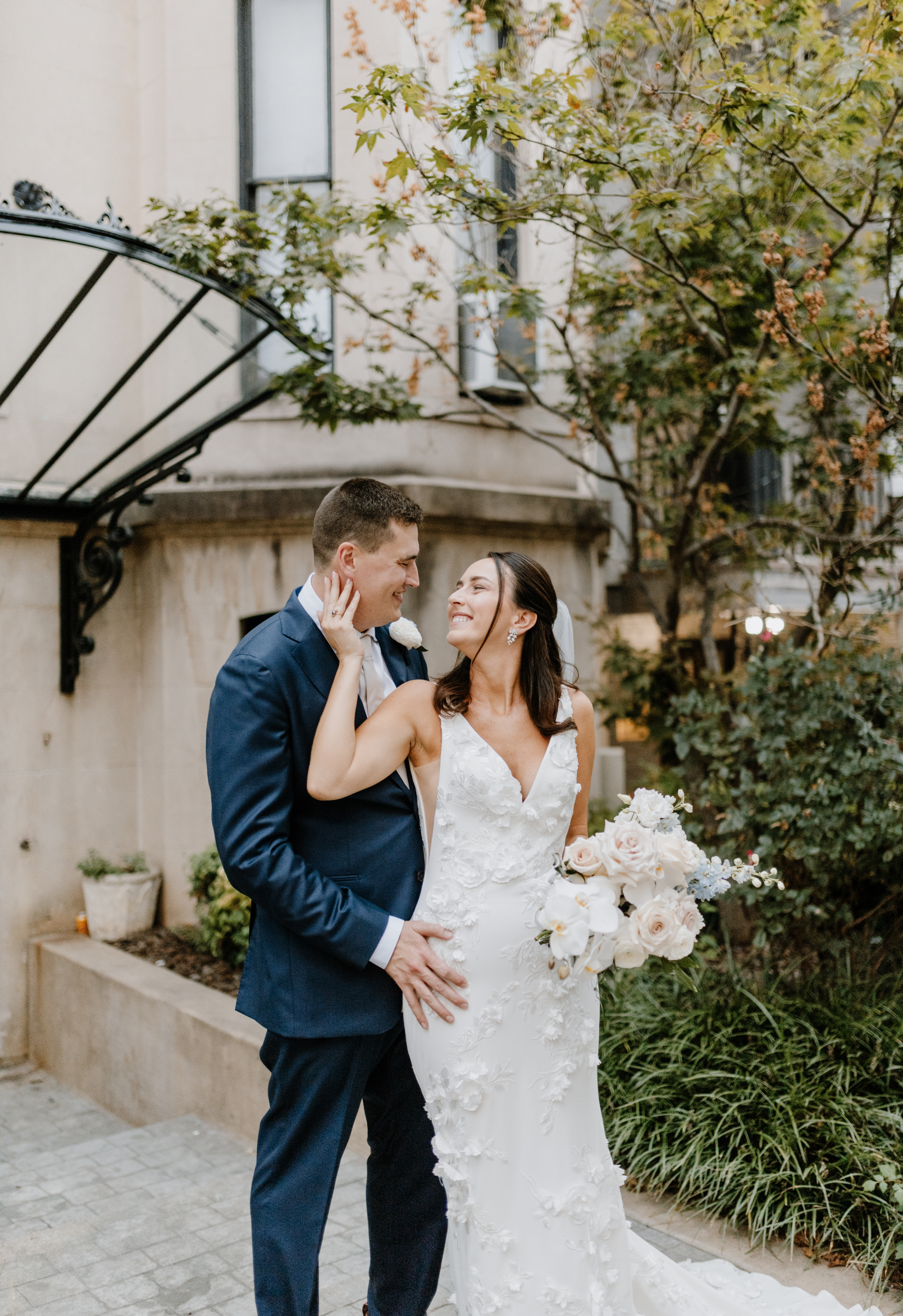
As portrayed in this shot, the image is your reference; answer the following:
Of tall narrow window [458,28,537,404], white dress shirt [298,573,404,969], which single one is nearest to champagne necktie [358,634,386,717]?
white dress shirt [298,573,404,969]

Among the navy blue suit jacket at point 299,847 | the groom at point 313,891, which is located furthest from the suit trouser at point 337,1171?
the navy blue suit jacket at point 299,847

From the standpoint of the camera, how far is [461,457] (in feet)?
24.8

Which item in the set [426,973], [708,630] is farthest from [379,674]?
[708,630]

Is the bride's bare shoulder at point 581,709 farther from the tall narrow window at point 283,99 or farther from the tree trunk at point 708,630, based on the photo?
the tall narrow window at point 283,99

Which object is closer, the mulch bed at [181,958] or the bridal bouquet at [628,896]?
the bridal bouquet at [628,896]

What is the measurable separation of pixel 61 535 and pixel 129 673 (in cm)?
111

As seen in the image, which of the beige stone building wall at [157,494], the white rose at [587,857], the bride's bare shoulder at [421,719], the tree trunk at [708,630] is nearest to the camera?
the white rose at [587,857]

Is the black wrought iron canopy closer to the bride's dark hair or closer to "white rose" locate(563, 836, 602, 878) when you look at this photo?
the bride's dark hair

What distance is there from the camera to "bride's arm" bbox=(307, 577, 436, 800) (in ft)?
9.29

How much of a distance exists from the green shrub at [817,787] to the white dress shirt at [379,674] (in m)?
2.49

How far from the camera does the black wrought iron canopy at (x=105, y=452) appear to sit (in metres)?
5.21

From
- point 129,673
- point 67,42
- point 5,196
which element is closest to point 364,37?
point 67,42

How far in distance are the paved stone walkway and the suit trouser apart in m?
0.53

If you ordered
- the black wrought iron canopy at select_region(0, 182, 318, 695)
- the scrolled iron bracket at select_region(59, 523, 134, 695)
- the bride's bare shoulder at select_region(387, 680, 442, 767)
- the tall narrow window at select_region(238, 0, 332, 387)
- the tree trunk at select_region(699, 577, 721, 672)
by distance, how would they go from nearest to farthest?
the bride's bare shoulder at select_region(387, 680, 442, 767)
the black wrought iron canopy at select_region(0, 182, 318, 695)
the tree trunk at select_region(699, 577, 721, 672)
the scrolled iron bracket at select_region(59, 523, 134, 695)
the tall narrow window at select_region(238, 0, 332, 387)
